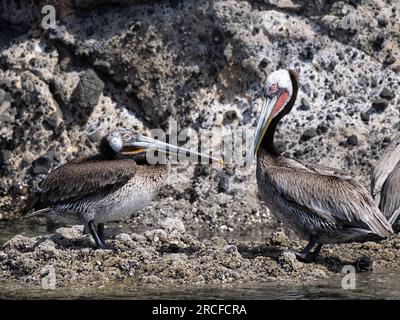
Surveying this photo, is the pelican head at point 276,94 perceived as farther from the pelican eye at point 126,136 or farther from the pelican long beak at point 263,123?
the pelican eye at point 126,136

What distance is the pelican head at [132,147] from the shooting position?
36.5 ft

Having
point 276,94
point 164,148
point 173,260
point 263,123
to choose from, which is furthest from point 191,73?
point 173,260

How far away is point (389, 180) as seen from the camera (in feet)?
36.1

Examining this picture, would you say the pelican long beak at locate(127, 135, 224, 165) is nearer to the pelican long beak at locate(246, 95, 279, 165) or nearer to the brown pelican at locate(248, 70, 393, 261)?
the pelican long beak at locate(246, 95, 279, 165)

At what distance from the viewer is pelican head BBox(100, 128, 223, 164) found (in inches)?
438

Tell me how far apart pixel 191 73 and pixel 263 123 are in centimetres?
353

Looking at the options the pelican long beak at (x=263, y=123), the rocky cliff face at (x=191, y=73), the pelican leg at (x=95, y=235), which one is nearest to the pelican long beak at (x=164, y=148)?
the pelican long beak at (x=263, y=123)

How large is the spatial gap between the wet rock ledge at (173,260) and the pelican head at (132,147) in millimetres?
767

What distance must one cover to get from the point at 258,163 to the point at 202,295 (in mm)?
1624

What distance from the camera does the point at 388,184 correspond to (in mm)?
10945

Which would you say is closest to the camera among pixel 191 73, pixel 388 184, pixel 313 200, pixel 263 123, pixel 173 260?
pixel 173 260

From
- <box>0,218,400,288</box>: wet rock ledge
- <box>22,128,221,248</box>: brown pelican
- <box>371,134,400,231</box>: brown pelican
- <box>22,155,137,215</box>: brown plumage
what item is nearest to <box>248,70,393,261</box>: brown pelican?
<box>0,218,400,288</box>: wet rock ledge

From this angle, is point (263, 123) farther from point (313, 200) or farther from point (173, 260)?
point (173, 260)
